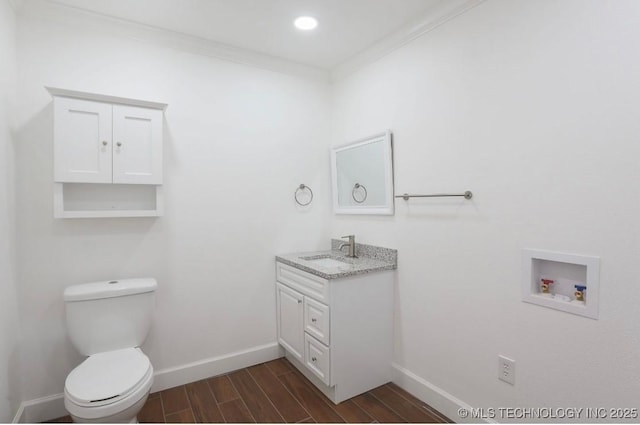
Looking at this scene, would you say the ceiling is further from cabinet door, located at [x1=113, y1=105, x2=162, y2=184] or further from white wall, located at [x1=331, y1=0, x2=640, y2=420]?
cabinet door, located at [x1=113, y1=105, x2=162, y2=184]

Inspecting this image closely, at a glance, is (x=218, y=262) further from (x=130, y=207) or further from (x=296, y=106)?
(x=296, y=106)

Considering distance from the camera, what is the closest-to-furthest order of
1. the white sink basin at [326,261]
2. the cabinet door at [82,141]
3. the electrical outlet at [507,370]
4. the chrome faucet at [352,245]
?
the electrical outlet at [507,370] < the cabinet door at [82,141] < the white sink basin at [326,261] < the chrome faucet at [352,245]

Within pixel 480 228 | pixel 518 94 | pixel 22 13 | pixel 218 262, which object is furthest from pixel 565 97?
pixel 22 13

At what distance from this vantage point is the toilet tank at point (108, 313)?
5.98 ft

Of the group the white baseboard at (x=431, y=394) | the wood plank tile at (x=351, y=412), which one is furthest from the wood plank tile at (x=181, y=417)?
the white baseboard at (x=431, y=394)

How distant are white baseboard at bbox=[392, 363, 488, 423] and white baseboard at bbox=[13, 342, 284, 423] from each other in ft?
3.27

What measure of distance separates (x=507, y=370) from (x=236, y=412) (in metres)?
1.55

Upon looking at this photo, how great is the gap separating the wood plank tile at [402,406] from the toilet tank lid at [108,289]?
64.2 inches

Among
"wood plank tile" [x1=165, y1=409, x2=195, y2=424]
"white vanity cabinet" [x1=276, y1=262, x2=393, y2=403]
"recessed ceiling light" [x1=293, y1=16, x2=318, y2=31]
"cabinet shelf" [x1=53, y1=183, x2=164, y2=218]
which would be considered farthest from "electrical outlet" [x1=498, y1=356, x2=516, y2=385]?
"recessed ceiling light" [x1=293, y1=16, x2=318, y2=31]

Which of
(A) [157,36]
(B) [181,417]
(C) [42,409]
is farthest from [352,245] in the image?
(C) [42,409]

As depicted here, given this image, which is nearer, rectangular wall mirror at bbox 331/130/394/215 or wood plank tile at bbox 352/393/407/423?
wood plank tile at bbox 352/393/407/423

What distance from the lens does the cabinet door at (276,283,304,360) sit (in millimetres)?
2363

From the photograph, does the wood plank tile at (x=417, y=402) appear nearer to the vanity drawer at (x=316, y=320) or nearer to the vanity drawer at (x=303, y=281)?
the vanity drawer at (x=316, y=320)

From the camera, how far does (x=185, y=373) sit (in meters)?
2.31
